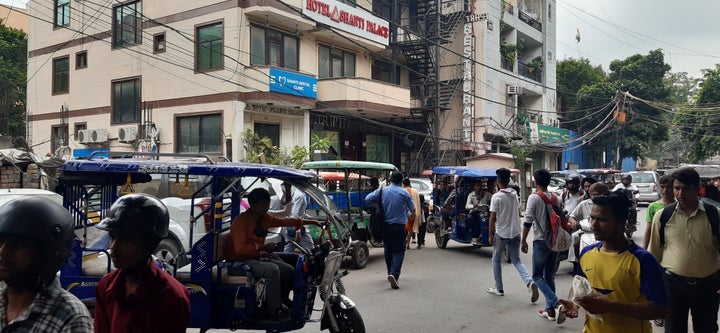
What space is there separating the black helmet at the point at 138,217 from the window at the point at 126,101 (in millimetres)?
21080

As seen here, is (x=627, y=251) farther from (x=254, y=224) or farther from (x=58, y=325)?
(x=254, y=224)

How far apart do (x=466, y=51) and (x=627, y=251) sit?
1037 inches

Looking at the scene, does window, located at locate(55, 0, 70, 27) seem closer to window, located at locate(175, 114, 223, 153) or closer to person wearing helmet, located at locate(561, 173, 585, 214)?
window, located at locate(175, 114, 223, 153)

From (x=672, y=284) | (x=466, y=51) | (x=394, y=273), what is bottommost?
(x=394, y=273)

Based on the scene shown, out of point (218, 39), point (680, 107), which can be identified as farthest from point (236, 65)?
point (680, 107)

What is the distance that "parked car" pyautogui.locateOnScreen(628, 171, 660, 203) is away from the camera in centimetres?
2502

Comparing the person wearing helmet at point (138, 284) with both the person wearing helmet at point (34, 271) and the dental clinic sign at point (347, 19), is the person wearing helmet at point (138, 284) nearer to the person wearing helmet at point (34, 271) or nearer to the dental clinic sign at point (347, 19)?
the person wearing helmet at point (34, 271)

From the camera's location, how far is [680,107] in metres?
33.7

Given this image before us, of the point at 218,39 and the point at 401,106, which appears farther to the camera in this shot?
the point at 401,106

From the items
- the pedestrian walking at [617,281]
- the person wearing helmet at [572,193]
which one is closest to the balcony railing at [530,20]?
the person wearing helmet at [572,193]

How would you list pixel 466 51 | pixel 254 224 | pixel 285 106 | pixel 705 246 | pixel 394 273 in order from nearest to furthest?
pixel 705 246 < pixel 254 224 < pixel 394 273 < pixel 285 106 < pixel 466 51

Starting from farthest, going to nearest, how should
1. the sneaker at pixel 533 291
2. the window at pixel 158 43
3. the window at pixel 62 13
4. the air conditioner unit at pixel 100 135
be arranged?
the window at pixel 62 13, the air conditioner unit at pixel 100 135, the window at pixel 158 43, the sneaker at pixel 533 291

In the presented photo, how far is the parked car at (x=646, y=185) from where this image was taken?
82.1 ft

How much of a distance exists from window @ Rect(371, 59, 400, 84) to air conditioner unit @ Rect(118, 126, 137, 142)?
36.9 ft
